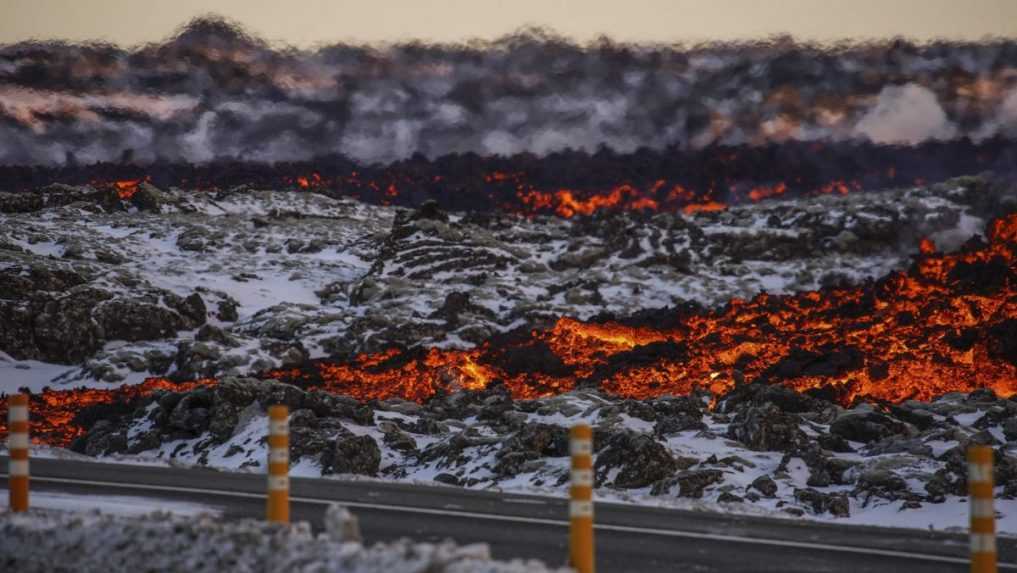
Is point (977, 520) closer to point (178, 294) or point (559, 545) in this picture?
point (559, 545)

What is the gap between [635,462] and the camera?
19625 millimetres

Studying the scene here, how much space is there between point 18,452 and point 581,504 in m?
4.66

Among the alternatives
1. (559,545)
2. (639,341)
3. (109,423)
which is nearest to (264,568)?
(559,545)

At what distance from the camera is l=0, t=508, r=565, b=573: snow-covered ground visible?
239 inches

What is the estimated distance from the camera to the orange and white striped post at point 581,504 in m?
6.43

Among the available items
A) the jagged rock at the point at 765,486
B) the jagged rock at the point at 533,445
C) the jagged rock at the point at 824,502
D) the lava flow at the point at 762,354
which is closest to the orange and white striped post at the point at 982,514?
the jagged rock at the point at 824,502

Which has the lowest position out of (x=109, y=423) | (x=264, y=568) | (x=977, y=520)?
(x=109, y=423)

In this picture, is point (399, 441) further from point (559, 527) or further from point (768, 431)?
point (559, 527)

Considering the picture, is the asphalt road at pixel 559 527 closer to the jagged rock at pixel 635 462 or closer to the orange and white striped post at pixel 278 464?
the orange and white striped post at pixel 278 464

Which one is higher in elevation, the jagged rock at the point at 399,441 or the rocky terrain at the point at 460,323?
the rocky terrain at the point at 460,323

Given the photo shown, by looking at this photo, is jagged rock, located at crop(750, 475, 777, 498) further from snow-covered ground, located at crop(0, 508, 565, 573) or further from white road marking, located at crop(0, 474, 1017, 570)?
snow-covered ground, located at crop(0, 508, 565, 573)

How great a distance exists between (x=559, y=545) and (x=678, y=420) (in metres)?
14.9

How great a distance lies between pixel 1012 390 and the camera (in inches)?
1326

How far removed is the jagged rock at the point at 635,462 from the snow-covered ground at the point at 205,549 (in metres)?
12.2
